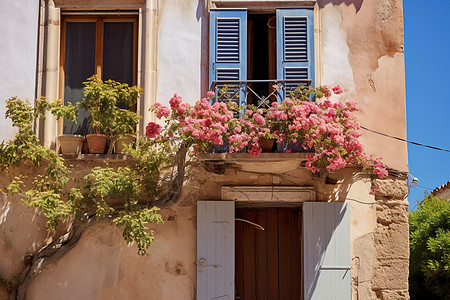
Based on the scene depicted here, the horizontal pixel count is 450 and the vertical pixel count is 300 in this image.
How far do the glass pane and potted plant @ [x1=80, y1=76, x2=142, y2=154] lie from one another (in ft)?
1.57

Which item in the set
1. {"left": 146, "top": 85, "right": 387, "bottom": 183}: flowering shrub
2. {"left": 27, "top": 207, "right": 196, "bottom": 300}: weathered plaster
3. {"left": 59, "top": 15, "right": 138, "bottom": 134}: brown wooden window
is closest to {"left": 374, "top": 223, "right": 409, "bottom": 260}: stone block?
{"left": 146, "top": 85, "right": 387, "bottom": 183}: flowering shrub

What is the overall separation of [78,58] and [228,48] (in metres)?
2.00

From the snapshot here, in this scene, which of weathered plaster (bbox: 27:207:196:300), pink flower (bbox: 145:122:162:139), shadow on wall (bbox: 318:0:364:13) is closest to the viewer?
pink flower (bbox: 145:122:162:139)

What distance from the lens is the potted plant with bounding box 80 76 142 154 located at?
867 cm

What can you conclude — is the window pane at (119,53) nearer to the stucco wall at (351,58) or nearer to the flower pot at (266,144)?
the stucco wall at (351,58)

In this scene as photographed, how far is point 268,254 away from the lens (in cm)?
968

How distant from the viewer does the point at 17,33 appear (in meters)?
9.20

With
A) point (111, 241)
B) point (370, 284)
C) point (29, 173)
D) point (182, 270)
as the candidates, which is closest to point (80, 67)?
point (29, 173)

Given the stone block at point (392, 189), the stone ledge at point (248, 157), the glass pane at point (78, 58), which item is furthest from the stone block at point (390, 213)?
the glass pane at point (78, 58)

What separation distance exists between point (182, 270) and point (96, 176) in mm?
1578

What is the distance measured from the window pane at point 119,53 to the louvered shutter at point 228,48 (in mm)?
1106

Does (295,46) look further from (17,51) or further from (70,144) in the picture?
(17,51)

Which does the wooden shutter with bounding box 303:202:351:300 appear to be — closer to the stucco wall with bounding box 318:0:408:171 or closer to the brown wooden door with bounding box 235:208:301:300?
the brown wooden door with bounding box 235:208:301:300

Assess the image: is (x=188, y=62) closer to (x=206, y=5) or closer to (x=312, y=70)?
(x=206, y=5)
